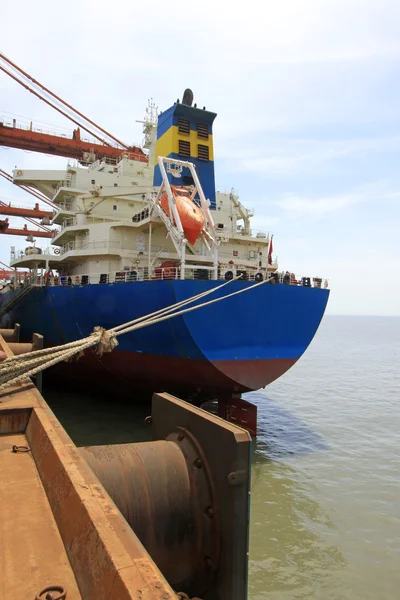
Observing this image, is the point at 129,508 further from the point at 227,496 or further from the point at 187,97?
the point at 187,97

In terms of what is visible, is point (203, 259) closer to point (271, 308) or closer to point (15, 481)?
point (271, 308)

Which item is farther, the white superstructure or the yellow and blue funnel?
the yellow and blue funnel

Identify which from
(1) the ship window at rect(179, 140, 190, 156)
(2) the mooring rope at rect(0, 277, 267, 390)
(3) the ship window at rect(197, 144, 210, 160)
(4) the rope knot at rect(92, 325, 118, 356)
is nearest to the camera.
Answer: (2) the mooring rope at rect(0, 277, 267, 390)

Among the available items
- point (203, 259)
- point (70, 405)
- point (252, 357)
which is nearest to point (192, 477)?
point (252, 357)

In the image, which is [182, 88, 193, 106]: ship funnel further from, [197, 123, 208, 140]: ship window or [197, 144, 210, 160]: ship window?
[197, 144, 210, 160]: ship window

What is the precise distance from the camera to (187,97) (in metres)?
16.8

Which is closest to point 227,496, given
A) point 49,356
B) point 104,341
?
point 49,356

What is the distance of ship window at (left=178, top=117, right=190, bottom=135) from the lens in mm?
Answer: 15891

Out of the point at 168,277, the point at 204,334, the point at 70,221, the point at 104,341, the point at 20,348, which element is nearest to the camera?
the point at 104,341

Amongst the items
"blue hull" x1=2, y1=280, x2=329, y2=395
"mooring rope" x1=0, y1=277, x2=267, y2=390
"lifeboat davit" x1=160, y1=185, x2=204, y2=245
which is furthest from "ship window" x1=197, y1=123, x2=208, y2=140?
"mooring rope" x1=0, y1=277, x2=267, y2=390

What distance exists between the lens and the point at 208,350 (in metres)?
10.5

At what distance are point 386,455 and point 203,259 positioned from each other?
25.9 feet

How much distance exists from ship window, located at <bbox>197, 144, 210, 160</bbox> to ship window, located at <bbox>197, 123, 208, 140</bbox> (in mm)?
398

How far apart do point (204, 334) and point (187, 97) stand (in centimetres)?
1121
